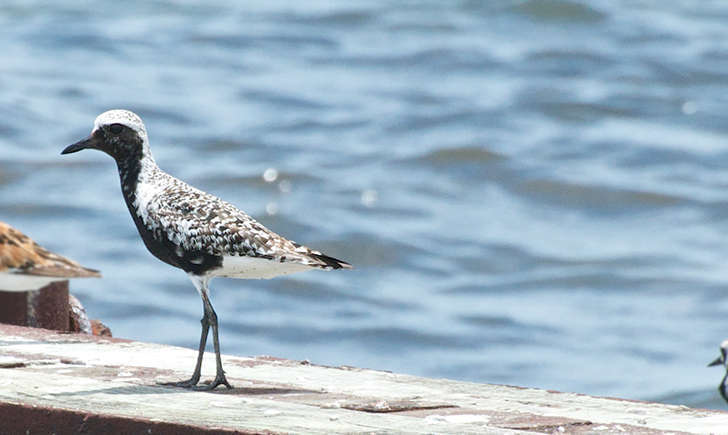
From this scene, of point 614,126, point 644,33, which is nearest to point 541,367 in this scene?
point 614,126

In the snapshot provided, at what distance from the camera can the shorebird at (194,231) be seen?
16.5ft

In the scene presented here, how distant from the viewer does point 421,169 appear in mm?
19359

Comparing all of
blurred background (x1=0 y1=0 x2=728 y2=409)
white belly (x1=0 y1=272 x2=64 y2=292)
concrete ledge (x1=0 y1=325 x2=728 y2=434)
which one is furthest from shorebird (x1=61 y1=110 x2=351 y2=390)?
blurred background (x1=0 y1=0 x2=728 y2=409)

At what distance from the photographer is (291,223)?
17.5m

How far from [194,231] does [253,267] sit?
0.23 metres

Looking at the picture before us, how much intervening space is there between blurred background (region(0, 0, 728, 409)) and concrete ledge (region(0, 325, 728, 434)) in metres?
7.50

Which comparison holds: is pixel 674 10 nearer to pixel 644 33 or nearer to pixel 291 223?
pixel 644 33

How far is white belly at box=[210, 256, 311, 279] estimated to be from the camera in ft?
16.6

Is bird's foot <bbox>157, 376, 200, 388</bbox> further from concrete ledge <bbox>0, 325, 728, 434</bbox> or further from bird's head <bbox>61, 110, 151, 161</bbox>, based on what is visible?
bird's head <bbox>61, 110, 151, 161</bbox>

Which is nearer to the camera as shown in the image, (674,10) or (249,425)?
(249,425)

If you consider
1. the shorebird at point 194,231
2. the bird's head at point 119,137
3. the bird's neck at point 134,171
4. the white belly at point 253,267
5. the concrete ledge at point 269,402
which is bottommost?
the concrete ledge at point 269,402

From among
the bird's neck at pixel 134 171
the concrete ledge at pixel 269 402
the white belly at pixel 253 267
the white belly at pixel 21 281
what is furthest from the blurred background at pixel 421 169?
the white belly at pixel 253 267

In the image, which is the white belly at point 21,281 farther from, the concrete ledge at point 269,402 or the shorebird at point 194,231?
the shorebird at point 194,231

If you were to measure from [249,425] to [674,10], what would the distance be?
2447 cm
